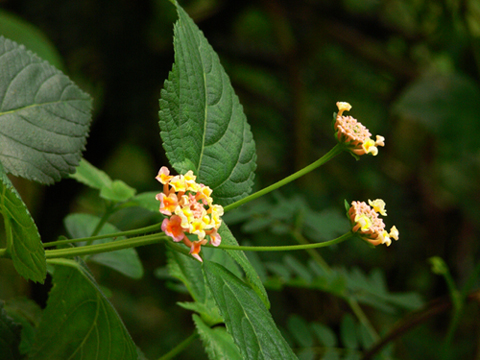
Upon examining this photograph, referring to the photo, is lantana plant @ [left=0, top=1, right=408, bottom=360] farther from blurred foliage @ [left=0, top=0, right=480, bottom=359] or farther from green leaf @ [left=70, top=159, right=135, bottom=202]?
blurred foliage @ [left=0, top=0, right=480, bottom=359]

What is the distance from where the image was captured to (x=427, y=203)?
5.97ft

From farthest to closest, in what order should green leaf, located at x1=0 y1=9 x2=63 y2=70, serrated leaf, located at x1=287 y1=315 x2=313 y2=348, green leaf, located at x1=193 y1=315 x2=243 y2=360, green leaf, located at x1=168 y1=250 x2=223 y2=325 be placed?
1. green leaf, located at x1=0 y1=9 x2=63 y2=70
2. serrated leaf, located at x1=287 y1=315 x2=313 y2=348
3. green leaf, located at x1=168 y1=250 x2=223 y2=325
4. green leaf, located at x1=193 y1=315 x2=243 y2=360

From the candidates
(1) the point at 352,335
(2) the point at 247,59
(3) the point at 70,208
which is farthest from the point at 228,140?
(2) the point at 247,59

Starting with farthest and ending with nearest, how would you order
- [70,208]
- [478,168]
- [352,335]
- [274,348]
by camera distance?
[478,168], [70,208], [352,335], [274,348]

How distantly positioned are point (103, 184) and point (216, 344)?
0.92 ft

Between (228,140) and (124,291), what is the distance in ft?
5.45

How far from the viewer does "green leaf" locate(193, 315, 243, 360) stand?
440 mm

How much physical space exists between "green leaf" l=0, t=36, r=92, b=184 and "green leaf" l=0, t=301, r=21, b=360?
14 centimetres

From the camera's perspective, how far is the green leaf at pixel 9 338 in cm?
46

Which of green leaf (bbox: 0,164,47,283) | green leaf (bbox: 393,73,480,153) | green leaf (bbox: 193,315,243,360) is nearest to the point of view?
green leaf (bbox: 0,164,47,283)

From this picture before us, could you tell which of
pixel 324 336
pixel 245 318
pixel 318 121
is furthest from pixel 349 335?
pixel 318 121

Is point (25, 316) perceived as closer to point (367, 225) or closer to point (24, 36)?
point (367, 225)

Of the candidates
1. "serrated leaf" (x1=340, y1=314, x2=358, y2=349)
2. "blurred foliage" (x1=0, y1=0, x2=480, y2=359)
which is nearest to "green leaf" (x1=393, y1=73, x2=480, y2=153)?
"blurred foliage" (x1=0, y1=0, x2=480, y2=359)

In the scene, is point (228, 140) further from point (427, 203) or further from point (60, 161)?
point (427, 203)
